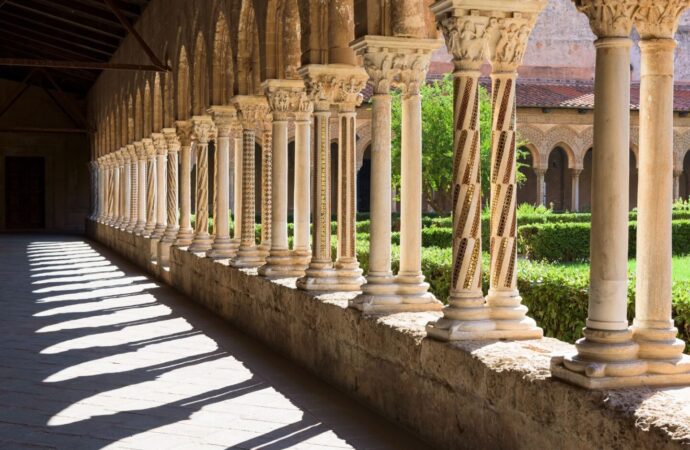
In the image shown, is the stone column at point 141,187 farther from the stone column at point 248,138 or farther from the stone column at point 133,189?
the stone column at point 248,138

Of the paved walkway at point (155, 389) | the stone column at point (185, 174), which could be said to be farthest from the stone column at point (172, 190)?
the paved walkway at point (155, 389)

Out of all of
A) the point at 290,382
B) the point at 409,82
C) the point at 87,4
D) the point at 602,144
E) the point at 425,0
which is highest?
Result: the point at 87,4

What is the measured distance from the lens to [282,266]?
8680 millimetres

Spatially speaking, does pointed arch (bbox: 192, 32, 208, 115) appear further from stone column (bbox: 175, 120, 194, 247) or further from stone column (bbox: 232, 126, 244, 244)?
stone column (bbox: 232, 126, 244, 244)

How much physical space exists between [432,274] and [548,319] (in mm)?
1467

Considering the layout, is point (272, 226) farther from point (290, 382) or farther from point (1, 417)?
point (1, 417)

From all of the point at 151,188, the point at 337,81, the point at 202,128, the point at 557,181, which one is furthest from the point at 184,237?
the point at 557,181

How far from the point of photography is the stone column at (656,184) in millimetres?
3916

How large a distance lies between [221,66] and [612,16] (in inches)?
327

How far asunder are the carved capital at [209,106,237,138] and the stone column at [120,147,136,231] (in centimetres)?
987

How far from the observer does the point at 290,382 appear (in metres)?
6.67

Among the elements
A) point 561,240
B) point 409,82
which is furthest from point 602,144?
point 561,240

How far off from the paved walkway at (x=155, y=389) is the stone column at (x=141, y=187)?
8.09m

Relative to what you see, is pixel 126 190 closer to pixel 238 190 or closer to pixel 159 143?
pixel 159 143
